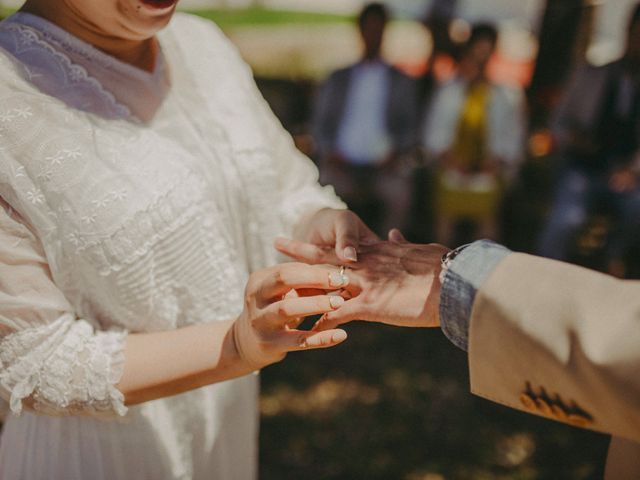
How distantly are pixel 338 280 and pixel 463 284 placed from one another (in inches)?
13.3

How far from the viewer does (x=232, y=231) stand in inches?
69.7

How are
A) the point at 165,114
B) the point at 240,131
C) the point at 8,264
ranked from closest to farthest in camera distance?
the point at 8,264 < the point at 165,114 < the point at 240,131

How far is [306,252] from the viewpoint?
1792mm

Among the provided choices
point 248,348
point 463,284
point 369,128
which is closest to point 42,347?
point 248,348

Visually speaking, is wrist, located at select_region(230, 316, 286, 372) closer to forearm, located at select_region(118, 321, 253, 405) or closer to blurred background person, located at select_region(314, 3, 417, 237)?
forearm, located at select_region(118, 321, 253, 405)

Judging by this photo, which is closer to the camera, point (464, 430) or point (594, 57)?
point (464, 430)

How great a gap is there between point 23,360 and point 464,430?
3.13 metres

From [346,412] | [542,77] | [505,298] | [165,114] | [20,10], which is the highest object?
[20,10]

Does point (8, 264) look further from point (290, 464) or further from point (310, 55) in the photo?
point (310, 55)

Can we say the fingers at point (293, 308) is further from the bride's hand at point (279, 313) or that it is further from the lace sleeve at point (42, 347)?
the lace sleeve at point (42, 347)

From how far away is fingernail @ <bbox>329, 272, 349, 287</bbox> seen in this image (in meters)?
1.53

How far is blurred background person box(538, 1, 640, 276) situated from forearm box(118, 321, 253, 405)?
195 inches

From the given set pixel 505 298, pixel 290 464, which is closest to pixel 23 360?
pixel 505 298

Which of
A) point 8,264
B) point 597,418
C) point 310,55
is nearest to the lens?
point 597,418
